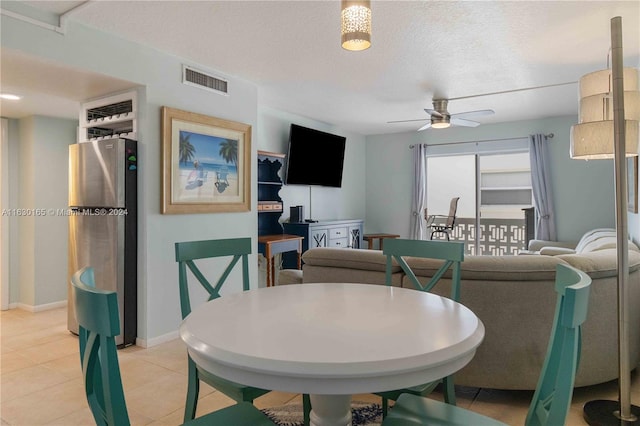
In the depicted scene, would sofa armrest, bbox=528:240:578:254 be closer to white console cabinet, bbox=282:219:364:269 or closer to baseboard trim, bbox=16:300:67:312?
white console cabinet, bbox=282:219:364:269

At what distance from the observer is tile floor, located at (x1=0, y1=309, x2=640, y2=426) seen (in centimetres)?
223

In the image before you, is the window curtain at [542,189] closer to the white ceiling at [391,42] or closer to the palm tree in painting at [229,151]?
the white ceiling at [391,42]

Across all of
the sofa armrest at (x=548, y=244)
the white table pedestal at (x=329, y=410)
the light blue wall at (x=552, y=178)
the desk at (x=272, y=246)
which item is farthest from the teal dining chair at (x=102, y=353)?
the light blue wall at (x=552, y=178)

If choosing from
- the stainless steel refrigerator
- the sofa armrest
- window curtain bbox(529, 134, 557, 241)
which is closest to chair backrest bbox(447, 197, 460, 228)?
window curtain bbox(529, 134, 557, 241)

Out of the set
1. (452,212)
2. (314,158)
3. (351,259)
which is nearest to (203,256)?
(351,259)

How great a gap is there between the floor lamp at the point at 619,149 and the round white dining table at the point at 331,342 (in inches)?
48.7

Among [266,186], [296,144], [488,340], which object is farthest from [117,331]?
[296,144]

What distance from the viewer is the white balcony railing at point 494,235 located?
7180 mm

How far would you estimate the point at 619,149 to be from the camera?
212 cm

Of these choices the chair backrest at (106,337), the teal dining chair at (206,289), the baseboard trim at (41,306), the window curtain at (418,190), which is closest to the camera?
the chair backrest at (106,337)

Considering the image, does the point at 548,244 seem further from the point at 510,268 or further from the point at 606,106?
the point at 510,268

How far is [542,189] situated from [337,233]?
3.04m

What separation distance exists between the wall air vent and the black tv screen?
1744mm

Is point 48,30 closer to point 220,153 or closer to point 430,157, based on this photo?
point 220,153
